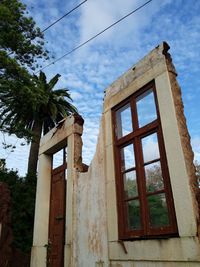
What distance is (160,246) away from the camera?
419 centimetres

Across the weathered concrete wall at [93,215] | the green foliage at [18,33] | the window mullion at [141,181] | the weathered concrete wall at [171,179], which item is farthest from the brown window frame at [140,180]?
the green foliage at [18,33]

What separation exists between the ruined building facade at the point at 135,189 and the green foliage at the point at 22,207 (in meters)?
6.59

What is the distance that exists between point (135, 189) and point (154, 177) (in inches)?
19.6

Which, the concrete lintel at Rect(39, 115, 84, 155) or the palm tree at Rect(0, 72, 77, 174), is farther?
the palm tree at Rect(0, 72, 77, 174)

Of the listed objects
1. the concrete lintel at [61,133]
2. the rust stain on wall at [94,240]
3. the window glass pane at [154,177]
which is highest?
the concrete lintel at [61,133]

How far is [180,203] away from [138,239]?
1.06 m

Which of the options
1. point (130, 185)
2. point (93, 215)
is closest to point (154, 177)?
point (130, 185)

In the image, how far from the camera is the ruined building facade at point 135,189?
13.6 feet

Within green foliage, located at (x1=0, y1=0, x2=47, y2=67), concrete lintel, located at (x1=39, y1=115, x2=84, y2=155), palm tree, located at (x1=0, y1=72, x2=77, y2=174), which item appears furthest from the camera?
palm tree, located at (x1=0, y1=72, x2=77, y2=174)

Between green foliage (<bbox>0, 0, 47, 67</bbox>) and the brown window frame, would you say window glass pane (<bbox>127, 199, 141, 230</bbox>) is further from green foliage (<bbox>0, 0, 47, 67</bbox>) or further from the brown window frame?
green foliage (<bbox>0, 0, 47, 67</bbox>)

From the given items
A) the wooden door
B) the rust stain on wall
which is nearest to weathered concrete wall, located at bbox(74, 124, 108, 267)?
the rust stain on wall

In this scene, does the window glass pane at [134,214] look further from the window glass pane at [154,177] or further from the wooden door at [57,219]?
the wooden door at [57,219]

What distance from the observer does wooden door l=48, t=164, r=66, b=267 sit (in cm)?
712

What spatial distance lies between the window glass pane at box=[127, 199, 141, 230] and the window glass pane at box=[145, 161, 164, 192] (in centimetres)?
40
